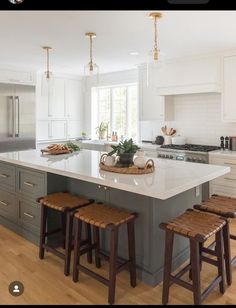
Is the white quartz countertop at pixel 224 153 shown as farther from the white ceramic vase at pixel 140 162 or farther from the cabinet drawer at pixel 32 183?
the cabinet drawer at pixel 32 183

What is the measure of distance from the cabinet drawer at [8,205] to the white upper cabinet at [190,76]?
2689 millimetres

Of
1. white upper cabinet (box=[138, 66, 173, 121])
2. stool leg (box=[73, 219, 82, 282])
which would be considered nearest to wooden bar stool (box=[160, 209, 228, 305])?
stool leg (box=[73, 219, 82, 282])

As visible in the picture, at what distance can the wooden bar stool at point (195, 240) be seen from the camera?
1995 millimetres

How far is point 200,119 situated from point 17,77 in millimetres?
3440

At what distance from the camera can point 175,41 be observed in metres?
3.78

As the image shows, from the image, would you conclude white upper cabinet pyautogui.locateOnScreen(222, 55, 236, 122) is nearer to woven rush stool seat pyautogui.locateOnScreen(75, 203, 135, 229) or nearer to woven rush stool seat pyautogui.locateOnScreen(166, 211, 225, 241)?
woven rush stool seat pyautogui.locateOnScreen(166, 211, 225, 241)

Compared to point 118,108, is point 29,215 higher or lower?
lower

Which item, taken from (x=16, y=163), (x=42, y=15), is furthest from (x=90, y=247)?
(x=42, y=15)

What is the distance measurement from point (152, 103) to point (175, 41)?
161 cm

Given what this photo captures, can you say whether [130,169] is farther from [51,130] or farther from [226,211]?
[51,130]

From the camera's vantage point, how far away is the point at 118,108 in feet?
21.6

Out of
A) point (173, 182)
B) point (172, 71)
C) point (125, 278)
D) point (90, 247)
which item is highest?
point (172, 71)

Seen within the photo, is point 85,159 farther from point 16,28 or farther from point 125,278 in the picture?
point 16,28

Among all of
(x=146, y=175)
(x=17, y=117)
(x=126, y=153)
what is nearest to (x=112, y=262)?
(x=146, y=175)
